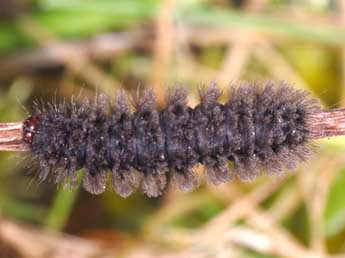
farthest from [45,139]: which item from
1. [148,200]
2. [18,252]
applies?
[148,200]

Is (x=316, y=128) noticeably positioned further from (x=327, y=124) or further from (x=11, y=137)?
(x=11, y=137)

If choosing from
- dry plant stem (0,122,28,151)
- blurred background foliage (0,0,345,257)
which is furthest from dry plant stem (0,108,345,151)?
blurred background foliage (0,0,345,257)

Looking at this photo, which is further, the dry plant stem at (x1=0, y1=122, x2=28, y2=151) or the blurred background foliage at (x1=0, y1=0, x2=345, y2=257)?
the blurred background foliage at (x1=0, y1=0, x2=345, y2=257)

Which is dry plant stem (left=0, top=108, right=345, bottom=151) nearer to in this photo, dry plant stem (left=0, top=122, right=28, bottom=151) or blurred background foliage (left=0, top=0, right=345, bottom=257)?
dry plant stem (left=0, top=122, right=28, bottom=151)

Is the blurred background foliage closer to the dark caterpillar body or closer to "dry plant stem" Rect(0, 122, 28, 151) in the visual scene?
the dark caterpillar body

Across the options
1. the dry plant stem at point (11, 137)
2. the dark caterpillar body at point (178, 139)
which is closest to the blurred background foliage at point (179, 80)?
the dark caterpillar body at point (178, 139)

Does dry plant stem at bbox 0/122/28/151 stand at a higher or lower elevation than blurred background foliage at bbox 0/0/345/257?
lower

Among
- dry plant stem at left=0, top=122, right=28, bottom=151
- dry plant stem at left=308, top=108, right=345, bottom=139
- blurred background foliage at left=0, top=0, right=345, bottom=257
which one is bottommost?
dry plant stem at left=0, top=122, right=28, bottom=151

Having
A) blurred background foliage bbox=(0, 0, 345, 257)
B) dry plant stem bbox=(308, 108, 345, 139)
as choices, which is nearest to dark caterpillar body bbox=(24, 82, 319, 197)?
dry plant stem bbox=(308, 108, 345, 139)
